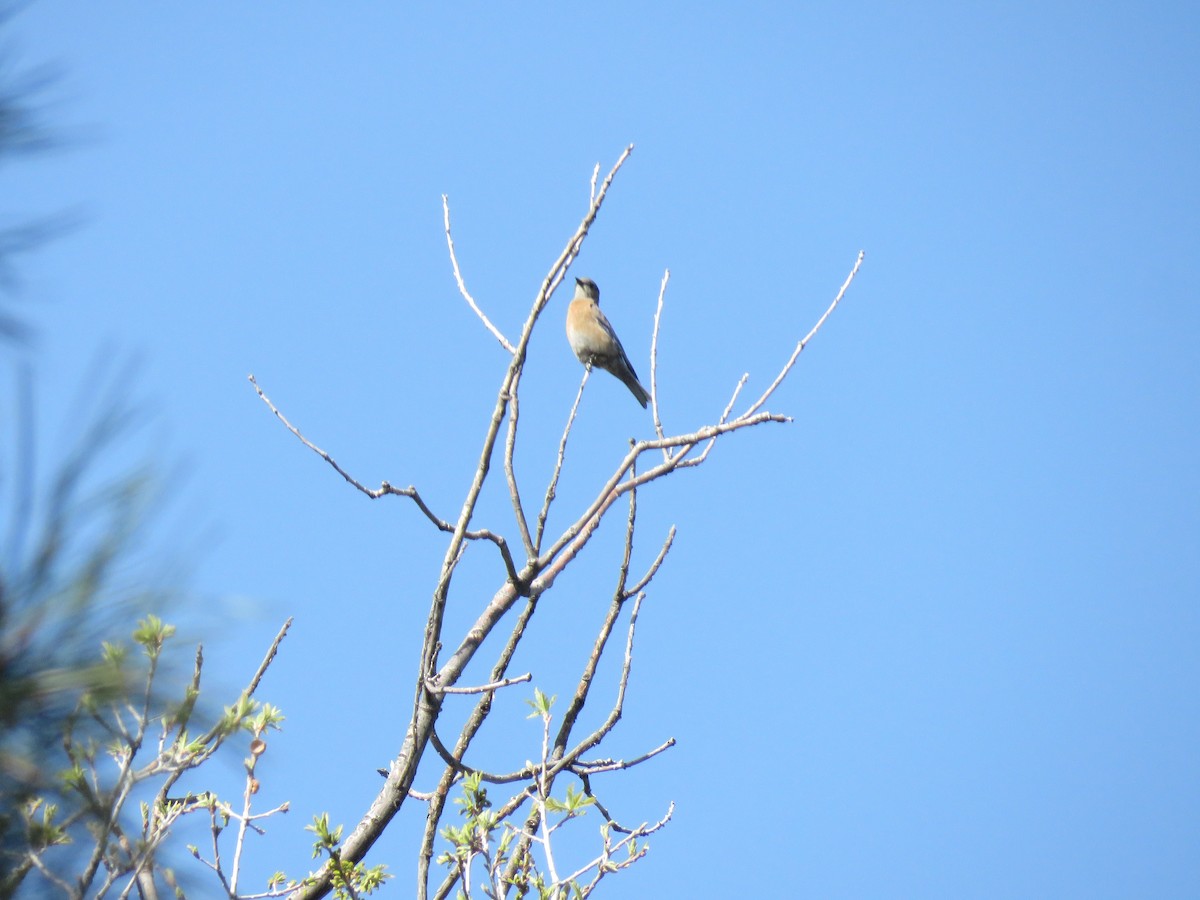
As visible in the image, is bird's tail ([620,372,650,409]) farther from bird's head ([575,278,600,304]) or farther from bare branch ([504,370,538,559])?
bare branch ([504,370,538,559])

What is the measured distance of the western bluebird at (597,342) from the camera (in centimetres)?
1005

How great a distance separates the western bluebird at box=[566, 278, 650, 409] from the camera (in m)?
10.0

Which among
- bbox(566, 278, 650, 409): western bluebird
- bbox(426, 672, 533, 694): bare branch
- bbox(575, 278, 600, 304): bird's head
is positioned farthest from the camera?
bbox(575, 278, 600, 304): bird's head

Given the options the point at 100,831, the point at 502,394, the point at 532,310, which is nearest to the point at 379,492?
the point at 502,394

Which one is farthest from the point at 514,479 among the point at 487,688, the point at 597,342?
the point at 597,342

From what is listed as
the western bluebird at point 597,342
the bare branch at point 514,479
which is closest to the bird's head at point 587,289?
the western bluebird at point 597,342

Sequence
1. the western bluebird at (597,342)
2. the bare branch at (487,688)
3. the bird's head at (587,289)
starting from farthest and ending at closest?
the bird's head at (587,289), the western bluebird at (597,342), the bare branch at (487,688)

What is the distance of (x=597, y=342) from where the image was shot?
32.9 ft

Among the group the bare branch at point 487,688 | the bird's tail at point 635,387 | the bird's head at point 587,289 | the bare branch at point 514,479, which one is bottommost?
the bare branch at point 487,688

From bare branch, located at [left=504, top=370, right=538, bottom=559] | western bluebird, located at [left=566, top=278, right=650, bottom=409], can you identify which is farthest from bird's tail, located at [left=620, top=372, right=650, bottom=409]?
bare branch, located at [left=504, top=370, right=538, bottom=559]

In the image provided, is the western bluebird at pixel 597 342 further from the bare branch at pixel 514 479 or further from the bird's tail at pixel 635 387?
the bare branch at pixel 514 479

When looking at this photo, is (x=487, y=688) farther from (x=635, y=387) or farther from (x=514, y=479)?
(x=635, y=387)

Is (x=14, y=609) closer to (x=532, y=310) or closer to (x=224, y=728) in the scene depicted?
(x=224, y=728)

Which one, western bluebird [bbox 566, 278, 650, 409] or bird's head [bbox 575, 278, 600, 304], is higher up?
bird's head [bbox 575, 278, 600, 304]
